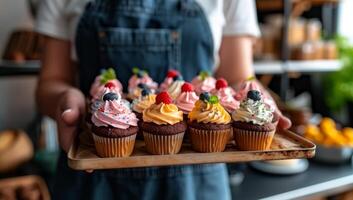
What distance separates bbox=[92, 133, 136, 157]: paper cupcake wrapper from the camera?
686 millimetres

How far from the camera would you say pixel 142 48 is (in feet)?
2.94

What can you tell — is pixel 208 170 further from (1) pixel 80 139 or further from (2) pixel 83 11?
(2) pixel 83 11

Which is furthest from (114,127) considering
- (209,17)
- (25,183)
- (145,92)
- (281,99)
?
(281,99)

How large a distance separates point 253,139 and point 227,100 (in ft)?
0.49

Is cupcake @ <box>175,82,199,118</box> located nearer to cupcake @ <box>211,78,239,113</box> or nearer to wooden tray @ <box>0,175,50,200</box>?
cupcake @ <box>211,78,239,113</box>

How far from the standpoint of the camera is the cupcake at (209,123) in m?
0.74

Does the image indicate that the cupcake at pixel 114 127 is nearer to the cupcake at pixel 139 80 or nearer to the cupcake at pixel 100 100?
the cupcake at pixel 100 100

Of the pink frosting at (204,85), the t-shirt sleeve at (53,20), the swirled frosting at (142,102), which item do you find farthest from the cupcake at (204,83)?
the t-shirt sleeve at (53,20)

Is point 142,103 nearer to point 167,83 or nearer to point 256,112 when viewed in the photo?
point 167,83

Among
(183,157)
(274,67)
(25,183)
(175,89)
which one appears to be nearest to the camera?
(183,157)

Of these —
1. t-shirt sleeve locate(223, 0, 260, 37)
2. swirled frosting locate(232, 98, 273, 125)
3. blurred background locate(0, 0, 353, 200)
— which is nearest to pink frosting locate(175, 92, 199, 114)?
swirled frosting locate(232, 98, 273, 125)

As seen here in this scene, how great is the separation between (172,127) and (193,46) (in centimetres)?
24

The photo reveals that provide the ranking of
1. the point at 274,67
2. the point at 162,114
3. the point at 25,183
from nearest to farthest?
the point at 162,114
the point at 25,183
the point at 274,67

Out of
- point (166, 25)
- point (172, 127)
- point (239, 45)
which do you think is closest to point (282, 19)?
point (239, 45)
